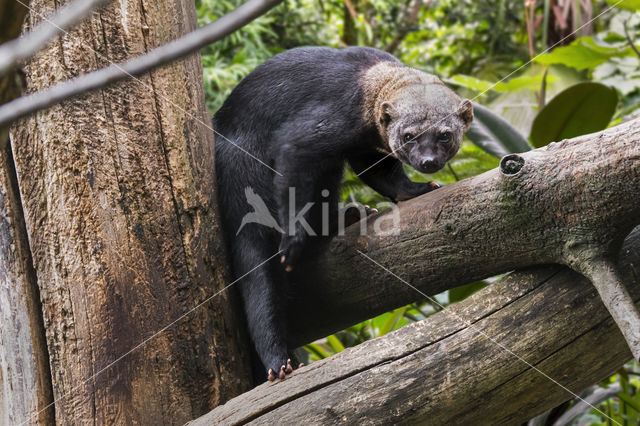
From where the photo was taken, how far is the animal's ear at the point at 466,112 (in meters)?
2.78

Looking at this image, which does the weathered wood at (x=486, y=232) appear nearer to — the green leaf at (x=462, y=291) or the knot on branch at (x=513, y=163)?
the knot on branch at (x=513, y=163)

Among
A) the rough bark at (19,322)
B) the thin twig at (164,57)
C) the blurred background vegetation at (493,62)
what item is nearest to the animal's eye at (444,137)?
the blurred background vegetation at (493,62)

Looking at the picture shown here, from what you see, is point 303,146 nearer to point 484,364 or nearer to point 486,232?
point 486,232

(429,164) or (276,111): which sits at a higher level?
(276,111)

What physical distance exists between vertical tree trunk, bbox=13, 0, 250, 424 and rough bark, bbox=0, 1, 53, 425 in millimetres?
39

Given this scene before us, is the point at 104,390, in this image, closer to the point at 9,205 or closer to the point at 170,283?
the point at 170,283

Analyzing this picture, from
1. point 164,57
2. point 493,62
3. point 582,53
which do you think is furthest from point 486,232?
point 493,62

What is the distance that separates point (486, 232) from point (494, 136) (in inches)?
Answer: 49.1

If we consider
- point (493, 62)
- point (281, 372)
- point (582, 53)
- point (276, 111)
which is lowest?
point (281, 372)

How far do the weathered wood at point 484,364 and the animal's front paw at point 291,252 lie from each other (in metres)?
0.60

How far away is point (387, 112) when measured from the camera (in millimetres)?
2672

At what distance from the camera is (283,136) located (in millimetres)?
2648

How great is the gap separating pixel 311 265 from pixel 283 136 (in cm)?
56

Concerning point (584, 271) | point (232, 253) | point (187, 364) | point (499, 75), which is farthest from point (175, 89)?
point (499, 75)
